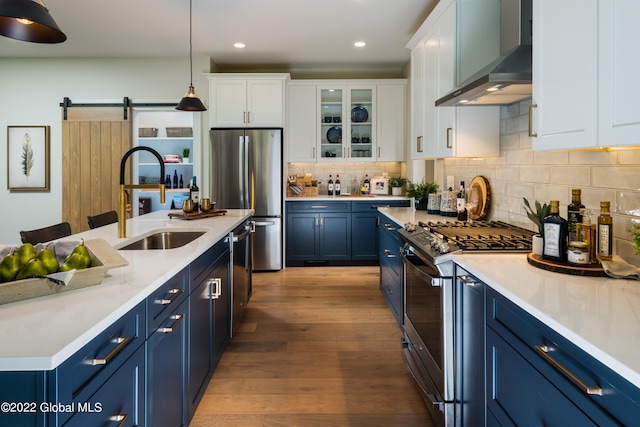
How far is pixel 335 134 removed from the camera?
591cm

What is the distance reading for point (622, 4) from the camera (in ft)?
3.92

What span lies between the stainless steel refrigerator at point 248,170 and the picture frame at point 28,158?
89.7 inches

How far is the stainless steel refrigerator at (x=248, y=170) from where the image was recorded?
5270 mm

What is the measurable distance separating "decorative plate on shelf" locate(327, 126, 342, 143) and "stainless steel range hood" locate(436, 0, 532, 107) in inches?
126

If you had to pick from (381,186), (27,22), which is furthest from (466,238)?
(381,186)

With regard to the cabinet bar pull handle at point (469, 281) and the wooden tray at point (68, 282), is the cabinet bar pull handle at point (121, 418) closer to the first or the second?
the wooden tray at point (68, 282)

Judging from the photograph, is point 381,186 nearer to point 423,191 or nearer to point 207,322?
point 423,191

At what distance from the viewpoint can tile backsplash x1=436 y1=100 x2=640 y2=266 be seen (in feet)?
5.45

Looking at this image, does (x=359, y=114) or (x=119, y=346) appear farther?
(x=359, y=114)

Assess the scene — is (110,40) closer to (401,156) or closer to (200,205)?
(200,205)

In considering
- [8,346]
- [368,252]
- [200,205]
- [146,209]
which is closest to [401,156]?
[368,252]

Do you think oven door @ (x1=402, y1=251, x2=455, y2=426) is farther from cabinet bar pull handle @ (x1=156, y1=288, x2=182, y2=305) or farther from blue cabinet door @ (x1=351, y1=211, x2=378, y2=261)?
blue cabinet door @ (x1=351, y1=211, x2=378, y2=261)

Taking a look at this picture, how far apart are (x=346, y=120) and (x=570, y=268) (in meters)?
4.58

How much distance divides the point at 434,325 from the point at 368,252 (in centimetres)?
362
